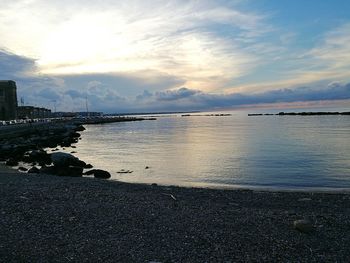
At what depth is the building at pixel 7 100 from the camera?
102000mm

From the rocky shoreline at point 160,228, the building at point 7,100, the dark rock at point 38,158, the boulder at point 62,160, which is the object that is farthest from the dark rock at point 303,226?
the building at point 7,100

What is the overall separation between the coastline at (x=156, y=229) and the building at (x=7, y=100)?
99.4 meters

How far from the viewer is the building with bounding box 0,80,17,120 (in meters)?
102

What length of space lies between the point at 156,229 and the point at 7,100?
107509 millimetres

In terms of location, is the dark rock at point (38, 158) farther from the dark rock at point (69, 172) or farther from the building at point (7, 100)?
the building at point (7, 100)

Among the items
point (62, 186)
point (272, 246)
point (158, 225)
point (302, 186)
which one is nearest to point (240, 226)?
point (272, 246)

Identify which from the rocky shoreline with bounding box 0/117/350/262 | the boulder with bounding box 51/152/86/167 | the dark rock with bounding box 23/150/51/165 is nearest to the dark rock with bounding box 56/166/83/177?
the boulder with bounding box 51/152/86/167

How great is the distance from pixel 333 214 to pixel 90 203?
22.5 ft

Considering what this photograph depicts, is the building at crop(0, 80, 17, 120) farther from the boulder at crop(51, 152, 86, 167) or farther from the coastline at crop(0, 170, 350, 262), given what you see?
the coastline at crop(0, 170, 350, 262)

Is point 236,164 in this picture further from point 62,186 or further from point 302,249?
point 302,249

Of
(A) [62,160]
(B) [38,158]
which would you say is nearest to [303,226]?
(A) [62,160]

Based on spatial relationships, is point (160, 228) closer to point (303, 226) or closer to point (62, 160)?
point (303, 226)

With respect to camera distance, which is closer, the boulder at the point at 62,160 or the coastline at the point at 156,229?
the coastline at the point at 156,229

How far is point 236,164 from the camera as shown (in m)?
25.8
